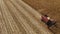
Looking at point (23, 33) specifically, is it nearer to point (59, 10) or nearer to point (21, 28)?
point (21, 28)

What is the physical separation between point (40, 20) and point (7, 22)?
0.94 meters

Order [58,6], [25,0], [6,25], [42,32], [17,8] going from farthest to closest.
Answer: [25,0]
[17,8]
[58,6]
[6,25]
[42,32]

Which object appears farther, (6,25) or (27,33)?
(6,25)

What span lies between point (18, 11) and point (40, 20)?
1.15 m

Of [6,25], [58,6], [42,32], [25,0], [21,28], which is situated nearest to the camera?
[42,32]

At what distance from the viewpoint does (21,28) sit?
3.22m

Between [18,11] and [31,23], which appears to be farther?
[18,11]

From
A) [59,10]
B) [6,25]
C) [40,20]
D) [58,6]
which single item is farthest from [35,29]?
[58,6]

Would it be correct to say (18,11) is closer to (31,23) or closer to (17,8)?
(17,8)

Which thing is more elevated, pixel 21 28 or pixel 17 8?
pixel 17 8

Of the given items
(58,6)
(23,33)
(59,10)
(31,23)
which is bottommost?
(23,33)

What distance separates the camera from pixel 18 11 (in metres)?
4.37

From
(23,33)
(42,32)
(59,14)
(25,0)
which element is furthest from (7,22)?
(25,0)

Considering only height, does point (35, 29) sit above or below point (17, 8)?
below
